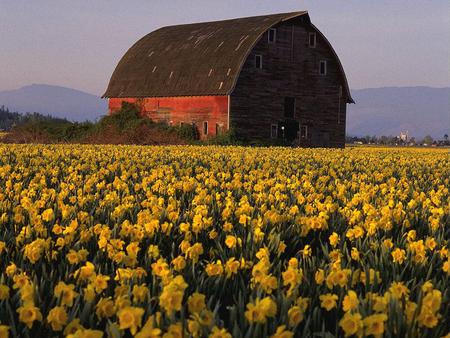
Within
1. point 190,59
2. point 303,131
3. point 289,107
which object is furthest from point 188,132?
point 303,131

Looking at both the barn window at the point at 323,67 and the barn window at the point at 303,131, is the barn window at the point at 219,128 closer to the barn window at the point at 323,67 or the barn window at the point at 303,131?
the barn window at the point at 303,131

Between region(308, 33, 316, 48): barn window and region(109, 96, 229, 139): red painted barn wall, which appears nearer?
region(109, 96, 229, 139): red painted barn wall

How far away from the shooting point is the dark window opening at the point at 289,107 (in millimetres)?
50188

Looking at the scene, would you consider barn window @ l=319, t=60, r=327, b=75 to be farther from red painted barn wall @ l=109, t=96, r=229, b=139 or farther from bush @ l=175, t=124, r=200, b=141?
bush @ l=175, t=124, r=200, b=141

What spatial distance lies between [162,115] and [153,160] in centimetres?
3663

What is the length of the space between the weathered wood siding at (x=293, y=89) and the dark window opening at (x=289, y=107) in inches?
10.7

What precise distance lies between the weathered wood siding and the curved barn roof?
108cm

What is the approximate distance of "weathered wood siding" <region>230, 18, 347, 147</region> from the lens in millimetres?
47594

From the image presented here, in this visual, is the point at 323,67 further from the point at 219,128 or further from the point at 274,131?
the point at 219,128

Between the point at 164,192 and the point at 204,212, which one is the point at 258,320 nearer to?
the point at 204,212

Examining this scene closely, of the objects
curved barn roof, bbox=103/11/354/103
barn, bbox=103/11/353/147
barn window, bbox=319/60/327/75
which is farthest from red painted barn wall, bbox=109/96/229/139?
barn window, bbox=319/60/327/75

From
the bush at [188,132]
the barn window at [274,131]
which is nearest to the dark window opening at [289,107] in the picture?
the barn window at [274,131]

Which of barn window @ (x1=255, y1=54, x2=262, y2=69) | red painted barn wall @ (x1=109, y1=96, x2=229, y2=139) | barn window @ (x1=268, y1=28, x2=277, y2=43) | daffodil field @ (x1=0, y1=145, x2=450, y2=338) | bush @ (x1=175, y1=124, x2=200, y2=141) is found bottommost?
daffodil field @ (x1=0, y1=145, x2=450, y2=338)

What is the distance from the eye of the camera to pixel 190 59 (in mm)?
50031
